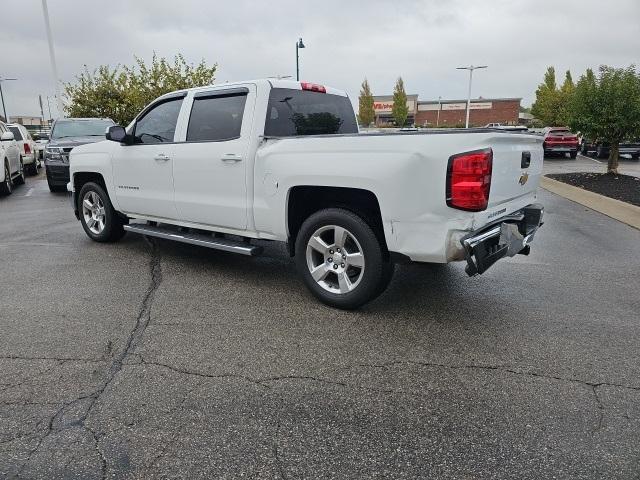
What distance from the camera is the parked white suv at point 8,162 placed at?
11906mm

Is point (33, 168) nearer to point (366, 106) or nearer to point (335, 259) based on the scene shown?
point (335, 259)

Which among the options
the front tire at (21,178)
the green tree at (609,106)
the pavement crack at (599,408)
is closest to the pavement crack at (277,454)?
the pavement crack at (599,408)

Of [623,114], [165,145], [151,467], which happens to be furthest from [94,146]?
[623,114]

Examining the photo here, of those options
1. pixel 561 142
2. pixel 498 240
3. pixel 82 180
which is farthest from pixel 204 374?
pixel 561 142

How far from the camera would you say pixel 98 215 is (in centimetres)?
688

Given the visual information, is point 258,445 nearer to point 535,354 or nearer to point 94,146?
point 535,354

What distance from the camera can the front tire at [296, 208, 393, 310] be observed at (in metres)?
4.07

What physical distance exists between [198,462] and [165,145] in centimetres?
391

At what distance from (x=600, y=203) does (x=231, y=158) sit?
30.5ft

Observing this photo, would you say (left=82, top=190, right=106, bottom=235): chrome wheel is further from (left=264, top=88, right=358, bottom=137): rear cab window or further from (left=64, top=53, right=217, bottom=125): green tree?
(left=64, top=53, right=217, bottom=125): green tree

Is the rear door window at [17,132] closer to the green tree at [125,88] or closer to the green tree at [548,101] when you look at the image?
the green tree at [125,88]

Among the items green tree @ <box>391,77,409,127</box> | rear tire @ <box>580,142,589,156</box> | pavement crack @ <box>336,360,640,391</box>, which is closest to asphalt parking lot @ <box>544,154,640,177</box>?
rear tire @ <box>580,142,589,156</box>

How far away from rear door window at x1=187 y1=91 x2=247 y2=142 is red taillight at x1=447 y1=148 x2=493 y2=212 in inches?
87.2

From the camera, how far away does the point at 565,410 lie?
2.87 metres
